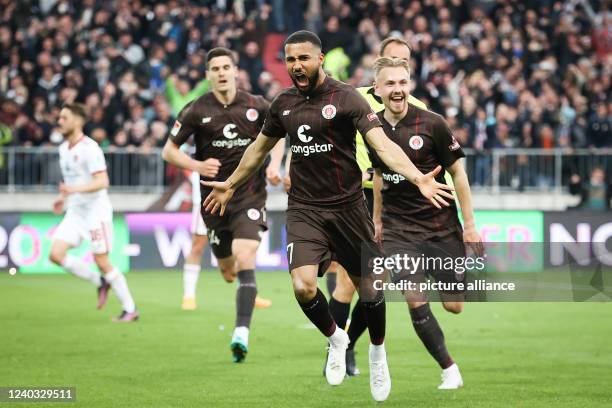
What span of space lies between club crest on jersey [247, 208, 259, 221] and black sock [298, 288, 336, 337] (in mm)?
2823

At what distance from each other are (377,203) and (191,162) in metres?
2.41

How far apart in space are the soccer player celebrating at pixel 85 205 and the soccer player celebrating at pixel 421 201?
5366 millimetres

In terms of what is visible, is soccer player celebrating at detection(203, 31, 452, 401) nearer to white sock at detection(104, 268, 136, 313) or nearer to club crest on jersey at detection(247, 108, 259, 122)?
club crest on jersey at detection(247, 108, 259, 122)

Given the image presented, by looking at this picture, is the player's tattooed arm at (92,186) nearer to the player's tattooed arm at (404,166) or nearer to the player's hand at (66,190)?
the player's hand at (66,190)

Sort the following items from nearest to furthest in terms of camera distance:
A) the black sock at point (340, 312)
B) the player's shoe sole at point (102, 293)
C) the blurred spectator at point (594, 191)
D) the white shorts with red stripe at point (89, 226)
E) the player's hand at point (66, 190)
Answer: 1. the black sock at point (340, 312)
2. the player's hand at point (66, 190)
3. the white shorts with red stripe at point (89, 226)
4. the player's shoe sole at point (102, 293)
5. the blurred spectator at point (594, 191)

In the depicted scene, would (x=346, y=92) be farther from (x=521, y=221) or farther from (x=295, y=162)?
(x=521, y=221)

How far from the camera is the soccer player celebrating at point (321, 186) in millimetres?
8305

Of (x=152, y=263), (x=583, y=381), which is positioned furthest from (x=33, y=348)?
(x=152, y=263)

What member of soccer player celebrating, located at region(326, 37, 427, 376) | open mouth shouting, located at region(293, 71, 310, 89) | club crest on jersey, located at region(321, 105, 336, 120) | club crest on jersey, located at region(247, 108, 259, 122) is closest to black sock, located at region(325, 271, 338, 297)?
club crest on jersey, located at region(247, 108, 259, 122)

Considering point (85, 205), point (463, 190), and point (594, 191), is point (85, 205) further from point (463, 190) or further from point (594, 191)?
point (594, 191)

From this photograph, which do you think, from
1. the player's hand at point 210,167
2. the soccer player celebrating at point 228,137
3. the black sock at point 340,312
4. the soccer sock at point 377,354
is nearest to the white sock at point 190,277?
the soccer player celebrating at point 228,137

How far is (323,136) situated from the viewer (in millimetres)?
8414

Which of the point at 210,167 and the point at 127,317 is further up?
the point at 210,167

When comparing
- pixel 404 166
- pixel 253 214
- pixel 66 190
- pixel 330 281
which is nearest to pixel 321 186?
pixel 404 166
